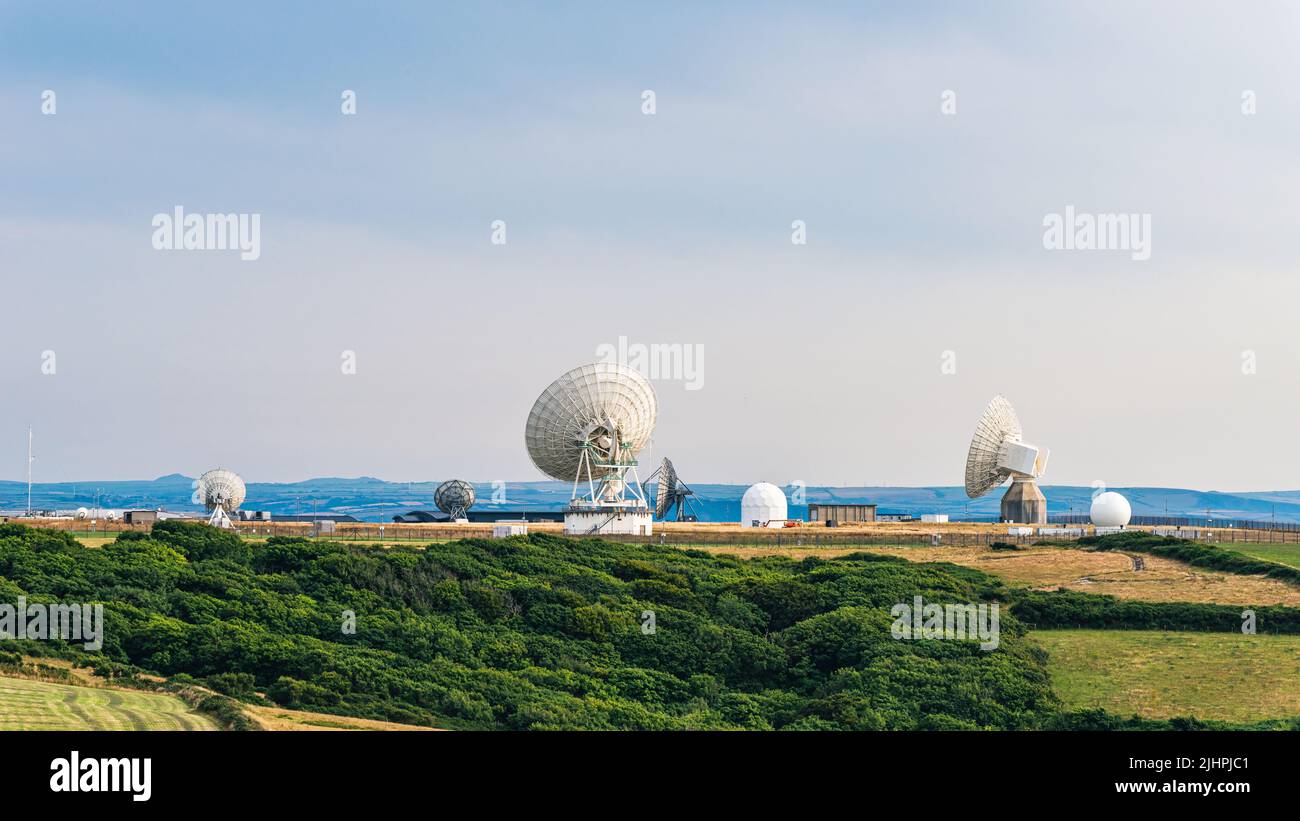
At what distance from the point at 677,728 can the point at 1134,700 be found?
1972 centimetres

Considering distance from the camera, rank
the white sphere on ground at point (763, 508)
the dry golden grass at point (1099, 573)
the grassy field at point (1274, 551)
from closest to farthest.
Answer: the dry golden grass at point (1099, 573)
the grassy field at point (1274, 551)
the white sphere on ground at point (763, 508)

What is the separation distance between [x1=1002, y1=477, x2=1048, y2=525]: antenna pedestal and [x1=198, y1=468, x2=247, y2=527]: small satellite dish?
319 ft

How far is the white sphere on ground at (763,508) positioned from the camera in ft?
490

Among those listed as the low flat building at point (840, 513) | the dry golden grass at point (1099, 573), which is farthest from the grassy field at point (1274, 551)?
the low flat building at point (840, 513)

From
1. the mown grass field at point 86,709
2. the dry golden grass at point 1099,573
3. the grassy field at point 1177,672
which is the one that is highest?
the mown grass field at point 86,709

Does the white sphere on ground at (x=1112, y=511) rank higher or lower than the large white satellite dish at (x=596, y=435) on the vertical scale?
lower

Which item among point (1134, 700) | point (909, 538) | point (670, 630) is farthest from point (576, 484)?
point (1134, 700)

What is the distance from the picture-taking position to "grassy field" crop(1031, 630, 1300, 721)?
163ft

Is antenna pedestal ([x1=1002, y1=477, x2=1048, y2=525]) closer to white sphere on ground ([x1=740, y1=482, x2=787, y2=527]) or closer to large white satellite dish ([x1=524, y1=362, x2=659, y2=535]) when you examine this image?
white sphere on ground ([x1=740, y1=482, x2=787, y2=527])

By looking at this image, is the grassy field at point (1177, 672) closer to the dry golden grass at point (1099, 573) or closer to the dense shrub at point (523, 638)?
the dense shrub at point (523, 638)

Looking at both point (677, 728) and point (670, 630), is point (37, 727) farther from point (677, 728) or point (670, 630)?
point (670, 630)

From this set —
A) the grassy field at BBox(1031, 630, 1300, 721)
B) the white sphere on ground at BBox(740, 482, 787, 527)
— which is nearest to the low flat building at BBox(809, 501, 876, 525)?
the white sphere on ground at BBox(740, 482, 787, 527)

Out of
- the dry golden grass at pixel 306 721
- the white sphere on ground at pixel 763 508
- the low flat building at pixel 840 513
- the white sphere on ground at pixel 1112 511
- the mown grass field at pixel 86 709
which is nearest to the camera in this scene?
the mown grass field at pixel 86 709

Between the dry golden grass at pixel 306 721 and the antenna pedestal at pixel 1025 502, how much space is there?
121 metres
